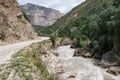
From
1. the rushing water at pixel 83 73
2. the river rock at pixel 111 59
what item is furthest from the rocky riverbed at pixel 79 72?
the river rock at pixel 111 59

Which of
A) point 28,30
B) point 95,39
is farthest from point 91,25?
point 28,30

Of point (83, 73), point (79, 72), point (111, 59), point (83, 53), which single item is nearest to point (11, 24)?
point (79, 72)

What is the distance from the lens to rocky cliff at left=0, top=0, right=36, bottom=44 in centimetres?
4869

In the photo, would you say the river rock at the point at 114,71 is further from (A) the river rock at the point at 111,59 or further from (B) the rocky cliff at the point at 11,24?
(B) the rocky cliff at the point at 11,24

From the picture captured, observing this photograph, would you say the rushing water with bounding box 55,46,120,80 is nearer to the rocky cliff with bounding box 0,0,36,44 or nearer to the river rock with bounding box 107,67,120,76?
the river rock with bounding box 107,67,120,76

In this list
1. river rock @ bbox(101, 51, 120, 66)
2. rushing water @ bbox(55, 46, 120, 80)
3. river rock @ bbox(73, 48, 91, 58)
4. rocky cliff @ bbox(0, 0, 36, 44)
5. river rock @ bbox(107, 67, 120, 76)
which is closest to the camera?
rushing water @ bbox(55, 46, 120, 80)

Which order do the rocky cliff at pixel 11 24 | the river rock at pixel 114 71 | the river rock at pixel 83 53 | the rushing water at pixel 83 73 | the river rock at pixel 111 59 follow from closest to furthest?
the rushing water at pixel 83 73
the river rock at pixel 114 71
the rocky cliff at pixel 11 24
the river rock at pixel 111 59
the river rock at pixel 83 53

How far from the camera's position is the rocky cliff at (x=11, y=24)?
48.7 meters

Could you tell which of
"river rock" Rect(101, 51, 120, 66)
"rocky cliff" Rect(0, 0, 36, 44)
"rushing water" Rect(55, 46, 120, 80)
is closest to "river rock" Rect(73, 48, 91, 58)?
"river rock" Rect(101, 51, 120, 66)

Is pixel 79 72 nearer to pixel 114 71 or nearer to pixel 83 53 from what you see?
pixel 114 71

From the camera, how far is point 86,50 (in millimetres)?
67125

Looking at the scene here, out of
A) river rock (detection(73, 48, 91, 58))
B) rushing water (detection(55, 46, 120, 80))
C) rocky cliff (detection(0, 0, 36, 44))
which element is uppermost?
rocky cliff (detection(0, 0, 36, 44))

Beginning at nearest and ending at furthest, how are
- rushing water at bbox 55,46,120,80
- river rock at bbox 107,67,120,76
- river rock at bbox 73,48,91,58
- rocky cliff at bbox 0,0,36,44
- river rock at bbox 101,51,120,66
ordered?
1. rushing water at bbox 55,46,120,80
2. river rock at bbox 107,67,120,76
3. rocky cliff at bbox 0,0,36,44
4. river rock at bbox 101,51,120,66
5. river rock at bbox 73,48,91,58

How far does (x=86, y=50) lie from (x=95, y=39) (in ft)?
14.7
